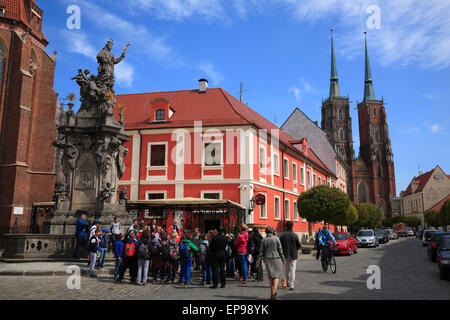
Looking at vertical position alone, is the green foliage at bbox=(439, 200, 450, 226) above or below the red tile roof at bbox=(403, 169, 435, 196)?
below

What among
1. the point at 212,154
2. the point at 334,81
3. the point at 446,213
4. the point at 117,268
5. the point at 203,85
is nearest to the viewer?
the point at 117,268

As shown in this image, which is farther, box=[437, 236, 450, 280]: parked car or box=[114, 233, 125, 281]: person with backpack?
box=[437, 236, 450, 280]: parked car

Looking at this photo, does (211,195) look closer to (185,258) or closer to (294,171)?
(294,171)

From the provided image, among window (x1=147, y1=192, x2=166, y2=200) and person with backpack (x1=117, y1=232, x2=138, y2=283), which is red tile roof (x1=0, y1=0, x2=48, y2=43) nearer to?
window (x1=147, y1=192, x2=166, y2=200)

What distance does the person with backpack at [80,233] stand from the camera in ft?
36.6

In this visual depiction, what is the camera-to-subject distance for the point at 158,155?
25.9 m

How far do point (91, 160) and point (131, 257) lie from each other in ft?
16.6

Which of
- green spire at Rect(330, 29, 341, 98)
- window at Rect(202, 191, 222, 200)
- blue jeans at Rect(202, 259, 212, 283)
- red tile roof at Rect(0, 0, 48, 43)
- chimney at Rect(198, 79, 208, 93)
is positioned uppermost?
green spire at Rect(330, 29, 341, 98)

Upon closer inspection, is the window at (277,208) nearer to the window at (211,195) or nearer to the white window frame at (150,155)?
the window at (211,195)

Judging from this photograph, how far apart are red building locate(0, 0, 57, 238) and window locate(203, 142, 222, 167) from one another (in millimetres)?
10939

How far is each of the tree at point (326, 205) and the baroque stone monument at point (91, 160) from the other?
A: 16.4m

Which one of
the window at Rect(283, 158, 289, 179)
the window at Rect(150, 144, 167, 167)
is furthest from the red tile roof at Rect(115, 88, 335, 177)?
the window at Rect(150, 144, 167, 167)

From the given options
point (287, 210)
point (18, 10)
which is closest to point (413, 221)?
point (287, 210)

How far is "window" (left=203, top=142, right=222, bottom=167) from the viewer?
978 inches
